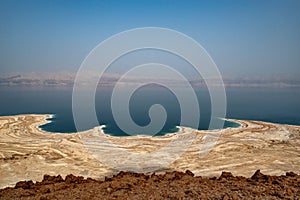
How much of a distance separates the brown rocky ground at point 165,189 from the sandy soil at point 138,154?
7774 mm

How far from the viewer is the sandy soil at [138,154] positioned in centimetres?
1912

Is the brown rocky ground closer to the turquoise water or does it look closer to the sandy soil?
the sandy soil

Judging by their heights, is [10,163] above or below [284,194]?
below

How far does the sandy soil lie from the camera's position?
19.1 meters

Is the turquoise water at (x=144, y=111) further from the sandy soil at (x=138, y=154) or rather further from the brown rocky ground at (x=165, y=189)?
the brown rocky ground at (x=165, y=189)

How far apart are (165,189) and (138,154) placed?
1455 centimetres

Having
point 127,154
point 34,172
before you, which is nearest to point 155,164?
point 127,154

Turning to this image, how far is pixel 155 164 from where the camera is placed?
20.9 meters

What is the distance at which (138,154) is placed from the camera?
2367 cm

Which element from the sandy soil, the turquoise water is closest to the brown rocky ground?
the sandy soil

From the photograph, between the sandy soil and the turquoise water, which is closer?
the sandy soil

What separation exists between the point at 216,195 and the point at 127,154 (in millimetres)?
15770

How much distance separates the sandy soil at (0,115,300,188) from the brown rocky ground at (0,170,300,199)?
7.77 meters

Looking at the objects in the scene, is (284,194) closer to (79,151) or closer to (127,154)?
(127,154)
